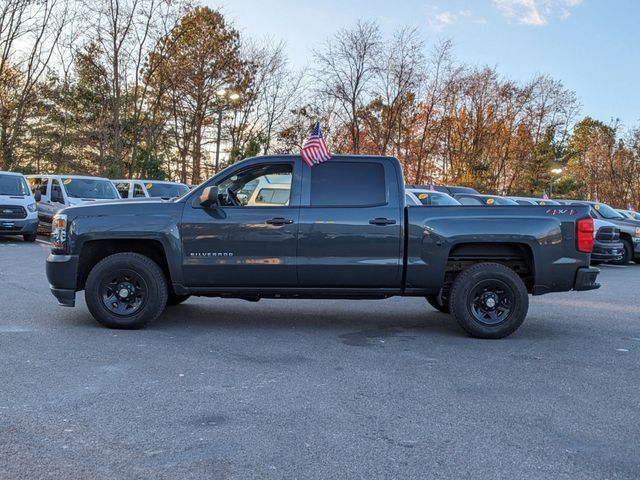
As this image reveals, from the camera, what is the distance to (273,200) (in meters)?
6.91

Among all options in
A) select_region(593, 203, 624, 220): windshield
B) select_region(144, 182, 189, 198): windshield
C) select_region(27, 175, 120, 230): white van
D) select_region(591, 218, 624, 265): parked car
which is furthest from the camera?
select_region(144, 182, 189, 198): windshield

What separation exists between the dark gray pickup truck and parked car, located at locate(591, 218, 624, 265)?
31.8 ft

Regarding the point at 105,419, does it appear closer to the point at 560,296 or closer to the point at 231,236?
the point at 231,236

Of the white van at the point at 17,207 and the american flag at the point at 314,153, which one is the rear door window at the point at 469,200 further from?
the white van at the point at 17,207

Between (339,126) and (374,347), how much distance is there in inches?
1494

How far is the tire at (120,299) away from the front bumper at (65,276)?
7.4 inches

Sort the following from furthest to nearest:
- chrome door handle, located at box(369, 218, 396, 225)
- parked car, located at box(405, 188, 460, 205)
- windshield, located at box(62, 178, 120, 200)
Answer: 1. windshield, located at box(62, 178, 120, 200)
2. parked car, located at box(405, 188, 460, 205)
3. chrome door handle, located at box(369, 218, 396, 225)

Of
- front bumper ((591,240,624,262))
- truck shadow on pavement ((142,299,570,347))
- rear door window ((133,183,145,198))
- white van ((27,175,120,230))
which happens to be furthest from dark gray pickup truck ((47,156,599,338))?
rear door window ((133,183,145,198))

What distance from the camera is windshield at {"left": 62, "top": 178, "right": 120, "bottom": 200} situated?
1948 centimetres

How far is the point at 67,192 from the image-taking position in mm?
19328

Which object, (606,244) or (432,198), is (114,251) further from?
(606,244)

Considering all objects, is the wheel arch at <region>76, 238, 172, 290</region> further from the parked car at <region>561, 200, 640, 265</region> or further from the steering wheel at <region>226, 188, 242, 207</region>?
the parked car at <region>561, 200, 640, 265</region>

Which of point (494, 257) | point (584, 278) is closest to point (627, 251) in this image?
point (584, 278)

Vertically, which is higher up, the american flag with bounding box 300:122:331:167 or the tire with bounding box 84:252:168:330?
the american flag with bounding box 300:122:331:167
